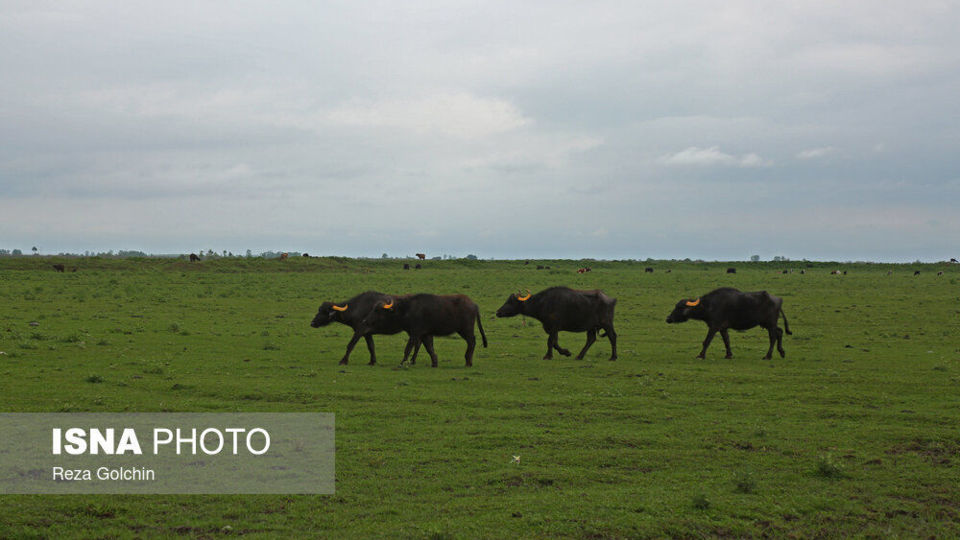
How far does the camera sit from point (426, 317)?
19.1 meters

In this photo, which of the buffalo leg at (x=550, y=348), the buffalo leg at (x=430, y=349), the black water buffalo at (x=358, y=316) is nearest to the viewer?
the buffalo leg at (x=430, y=349)

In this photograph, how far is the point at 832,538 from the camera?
7.79m

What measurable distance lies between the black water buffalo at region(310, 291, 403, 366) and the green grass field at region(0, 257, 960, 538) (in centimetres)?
86

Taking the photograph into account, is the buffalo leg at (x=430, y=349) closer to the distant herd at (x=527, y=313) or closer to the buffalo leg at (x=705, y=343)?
the distant herd at (x=527, y=313)

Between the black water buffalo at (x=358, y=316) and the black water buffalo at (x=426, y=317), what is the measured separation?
0.37ft

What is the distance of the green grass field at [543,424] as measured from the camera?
8047 millimetres

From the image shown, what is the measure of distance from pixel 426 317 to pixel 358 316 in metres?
2.23

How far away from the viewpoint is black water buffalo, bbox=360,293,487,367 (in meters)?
19.1

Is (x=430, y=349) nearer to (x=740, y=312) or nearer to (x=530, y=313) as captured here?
(x=530, y=313)

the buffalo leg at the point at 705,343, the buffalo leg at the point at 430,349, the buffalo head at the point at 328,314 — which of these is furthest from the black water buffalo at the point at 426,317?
the buffalo leg at the point at 705,343

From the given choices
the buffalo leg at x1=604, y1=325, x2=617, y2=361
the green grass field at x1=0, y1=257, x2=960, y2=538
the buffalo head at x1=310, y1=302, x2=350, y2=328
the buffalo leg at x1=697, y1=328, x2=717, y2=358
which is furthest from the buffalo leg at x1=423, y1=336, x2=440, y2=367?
the buffalo leg at x1=697, y1=328, x2=717, y2=358

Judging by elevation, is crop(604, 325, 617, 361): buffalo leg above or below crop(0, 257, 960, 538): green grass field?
above

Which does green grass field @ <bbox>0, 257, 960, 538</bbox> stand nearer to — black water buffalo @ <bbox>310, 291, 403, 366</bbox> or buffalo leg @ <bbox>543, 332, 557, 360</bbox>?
buffalo leg @ <bbox>543, 332, 557, 360</bbox>

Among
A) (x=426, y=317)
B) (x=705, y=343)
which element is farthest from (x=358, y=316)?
(x=705, y=343)
